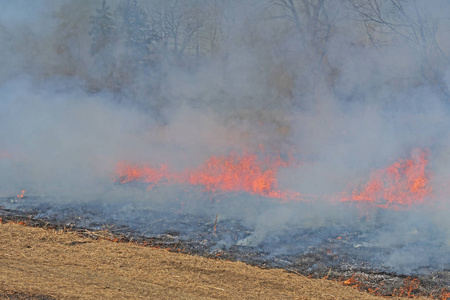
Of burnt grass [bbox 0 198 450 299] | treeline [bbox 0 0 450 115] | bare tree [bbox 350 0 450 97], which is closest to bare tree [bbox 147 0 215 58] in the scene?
treeline [bbox 0 0 450 115]

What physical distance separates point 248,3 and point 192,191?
6932 millimetres

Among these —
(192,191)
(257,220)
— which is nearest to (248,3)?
(192,191)

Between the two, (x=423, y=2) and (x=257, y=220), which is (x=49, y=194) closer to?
(x=257, y=220)

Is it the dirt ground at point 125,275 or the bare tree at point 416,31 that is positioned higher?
the bare tree at point 416,31

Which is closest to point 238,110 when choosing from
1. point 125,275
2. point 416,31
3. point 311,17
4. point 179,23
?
point 311,17

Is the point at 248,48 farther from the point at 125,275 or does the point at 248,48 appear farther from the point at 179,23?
the point at 125,275

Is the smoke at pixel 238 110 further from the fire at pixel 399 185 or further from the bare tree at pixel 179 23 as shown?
the fire at pixel 399 185

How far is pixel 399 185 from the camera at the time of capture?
30.9 feet

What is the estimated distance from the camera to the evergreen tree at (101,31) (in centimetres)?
1980

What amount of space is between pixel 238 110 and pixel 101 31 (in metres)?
9.09

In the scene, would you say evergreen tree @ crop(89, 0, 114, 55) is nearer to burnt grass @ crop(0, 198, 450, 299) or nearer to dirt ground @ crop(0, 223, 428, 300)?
burnt grass @ crop(0, 198, 450, 299)

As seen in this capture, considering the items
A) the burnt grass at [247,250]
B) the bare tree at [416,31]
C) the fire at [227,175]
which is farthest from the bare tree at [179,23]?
the burnt grass at [247,250]

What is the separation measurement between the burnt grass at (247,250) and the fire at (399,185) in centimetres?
174

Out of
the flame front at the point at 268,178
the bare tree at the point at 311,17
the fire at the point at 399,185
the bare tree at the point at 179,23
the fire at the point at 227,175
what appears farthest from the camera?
the bare tree at the point at 179,23
